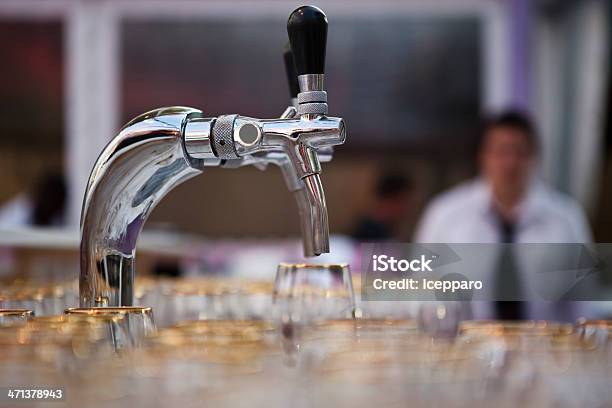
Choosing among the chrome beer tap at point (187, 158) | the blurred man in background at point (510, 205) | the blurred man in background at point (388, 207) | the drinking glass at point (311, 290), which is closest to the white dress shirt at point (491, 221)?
the blurred man in background at point (510, 205)

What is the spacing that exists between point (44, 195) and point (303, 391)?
140 inches

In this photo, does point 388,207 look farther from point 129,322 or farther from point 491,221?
point 129,322

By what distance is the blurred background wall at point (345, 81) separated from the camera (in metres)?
3.97

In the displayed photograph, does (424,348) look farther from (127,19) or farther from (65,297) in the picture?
(127,19)

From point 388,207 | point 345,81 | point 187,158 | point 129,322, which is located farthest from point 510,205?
point 345,81

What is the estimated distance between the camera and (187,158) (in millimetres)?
741

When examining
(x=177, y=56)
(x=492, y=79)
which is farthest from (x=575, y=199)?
(x=177, y=56)

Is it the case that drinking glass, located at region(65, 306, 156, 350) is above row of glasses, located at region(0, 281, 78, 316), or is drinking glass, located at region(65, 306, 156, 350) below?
below

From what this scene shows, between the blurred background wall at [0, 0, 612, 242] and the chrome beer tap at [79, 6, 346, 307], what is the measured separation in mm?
2791

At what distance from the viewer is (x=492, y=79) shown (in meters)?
4.04

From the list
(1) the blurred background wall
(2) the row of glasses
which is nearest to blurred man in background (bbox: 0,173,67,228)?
(1) the blurred background wall

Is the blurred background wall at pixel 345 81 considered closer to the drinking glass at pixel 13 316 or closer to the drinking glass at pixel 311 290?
the drinking glass at pixel 311 290

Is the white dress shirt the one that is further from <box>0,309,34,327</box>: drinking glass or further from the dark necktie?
<box>0,309,34,327</box>: drinking glass

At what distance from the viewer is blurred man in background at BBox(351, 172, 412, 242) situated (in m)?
3.60
